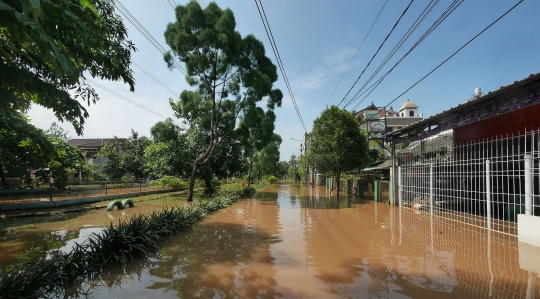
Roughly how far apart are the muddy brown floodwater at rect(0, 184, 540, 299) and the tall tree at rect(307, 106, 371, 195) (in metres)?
7.94

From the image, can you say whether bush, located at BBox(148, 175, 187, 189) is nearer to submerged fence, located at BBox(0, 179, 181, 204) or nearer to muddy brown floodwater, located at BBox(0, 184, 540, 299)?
submerged fence, located at BBox(0, 179, 181, 204)

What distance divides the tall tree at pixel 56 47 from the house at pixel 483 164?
7.78m

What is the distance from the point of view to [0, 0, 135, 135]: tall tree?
2.05 m

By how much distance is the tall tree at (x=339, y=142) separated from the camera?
1599 cm

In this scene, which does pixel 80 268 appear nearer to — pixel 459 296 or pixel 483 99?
pixel 459 296

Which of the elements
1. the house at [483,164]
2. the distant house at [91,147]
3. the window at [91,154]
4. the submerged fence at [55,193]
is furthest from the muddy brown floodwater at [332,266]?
the window at [91,154]

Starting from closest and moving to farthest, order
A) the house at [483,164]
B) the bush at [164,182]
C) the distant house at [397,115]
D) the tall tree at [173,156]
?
the house at [483,164], the tall tree at [173,156], the bush at [164,182], the distant house at [397,115]

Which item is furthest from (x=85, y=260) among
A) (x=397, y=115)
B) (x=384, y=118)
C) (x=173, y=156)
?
(x=397, y=115)

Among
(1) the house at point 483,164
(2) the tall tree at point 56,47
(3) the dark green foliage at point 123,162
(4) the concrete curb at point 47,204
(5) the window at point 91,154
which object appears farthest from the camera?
(5) the window at point 91,154

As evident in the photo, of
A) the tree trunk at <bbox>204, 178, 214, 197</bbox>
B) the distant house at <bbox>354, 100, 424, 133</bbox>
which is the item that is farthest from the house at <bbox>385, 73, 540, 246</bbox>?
the distant house at <bbox>354, 100, 424, 133</bbox>

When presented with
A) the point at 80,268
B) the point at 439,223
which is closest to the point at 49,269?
the point at 80,268

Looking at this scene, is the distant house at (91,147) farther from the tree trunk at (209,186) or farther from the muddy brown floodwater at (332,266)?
the muddy brown floodwater at (332,266)

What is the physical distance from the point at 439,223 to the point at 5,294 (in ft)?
32.6

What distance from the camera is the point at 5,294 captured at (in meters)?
3.26
